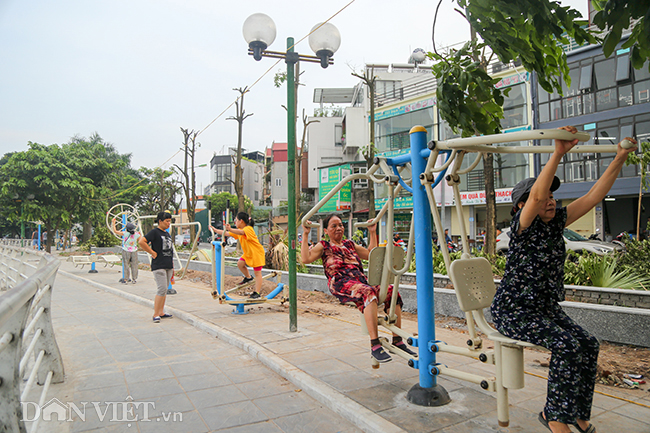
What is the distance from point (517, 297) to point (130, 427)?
2.94 metres

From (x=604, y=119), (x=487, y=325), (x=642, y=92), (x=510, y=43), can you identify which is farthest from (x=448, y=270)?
(x=642, y=92)

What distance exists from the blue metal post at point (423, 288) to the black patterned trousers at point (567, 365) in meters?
0.81

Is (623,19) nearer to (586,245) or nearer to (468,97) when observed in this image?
(468,97)

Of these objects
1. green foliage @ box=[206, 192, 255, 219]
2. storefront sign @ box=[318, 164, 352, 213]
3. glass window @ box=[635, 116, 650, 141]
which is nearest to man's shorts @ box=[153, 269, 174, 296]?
glass window @ box=[635, 116, 650, 141]

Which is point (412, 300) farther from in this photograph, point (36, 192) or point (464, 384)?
point (36, 192)

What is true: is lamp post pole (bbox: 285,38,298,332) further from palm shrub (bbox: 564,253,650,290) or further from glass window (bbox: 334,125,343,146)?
glass window (bbox: 334,125,343,146)

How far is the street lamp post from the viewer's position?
5984 mm

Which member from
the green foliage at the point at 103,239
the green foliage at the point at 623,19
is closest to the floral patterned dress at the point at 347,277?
the green foliage at the point at 623,19

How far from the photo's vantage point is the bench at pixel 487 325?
2652 millimetres

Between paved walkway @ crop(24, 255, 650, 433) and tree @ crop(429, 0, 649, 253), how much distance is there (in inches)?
88.6

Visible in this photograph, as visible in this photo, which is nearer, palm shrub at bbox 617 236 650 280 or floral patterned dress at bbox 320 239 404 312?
floral patterned dress at bbox 320 239 404 312

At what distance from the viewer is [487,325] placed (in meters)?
2.88

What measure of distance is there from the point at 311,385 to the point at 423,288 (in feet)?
4.50

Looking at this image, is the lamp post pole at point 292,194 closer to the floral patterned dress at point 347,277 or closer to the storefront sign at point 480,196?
the floral patterned dress at point 347,277
